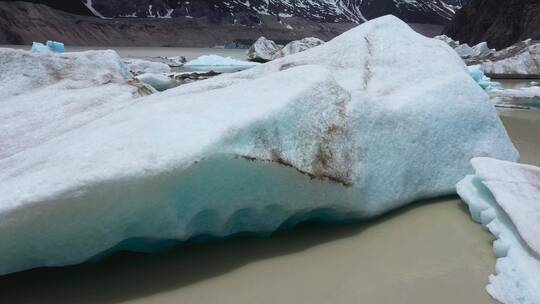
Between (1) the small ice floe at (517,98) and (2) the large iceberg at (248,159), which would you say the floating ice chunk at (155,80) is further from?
(2) the large iceberg at (248,159)

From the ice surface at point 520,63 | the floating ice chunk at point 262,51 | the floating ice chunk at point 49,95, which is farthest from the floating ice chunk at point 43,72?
the floating ice chunk at point 262,51

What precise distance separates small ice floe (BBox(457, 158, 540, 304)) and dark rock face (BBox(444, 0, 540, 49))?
20.4 m

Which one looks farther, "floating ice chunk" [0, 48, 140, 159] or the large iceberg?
"floating ice chunk" [0, 48, 140, 159]

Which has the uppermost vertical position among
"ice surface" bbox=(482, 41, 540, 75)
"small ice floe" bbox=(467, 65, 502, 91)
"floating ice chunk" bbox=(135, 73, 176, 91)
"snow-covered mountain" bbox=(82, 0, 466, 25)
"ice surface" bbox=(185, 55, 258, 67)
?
"small ice floe" bbox=(467, 65, 502, 91)

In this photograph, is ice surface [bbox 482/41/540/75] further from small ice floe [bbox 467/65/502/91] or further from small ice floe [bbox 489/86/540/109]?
small ice floe [bbox 489/86/540/109]

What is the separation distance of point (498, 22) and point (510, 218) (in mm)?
24883

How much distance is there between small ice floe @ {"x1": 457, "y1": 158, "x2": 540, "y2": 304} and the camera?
185 centimetres

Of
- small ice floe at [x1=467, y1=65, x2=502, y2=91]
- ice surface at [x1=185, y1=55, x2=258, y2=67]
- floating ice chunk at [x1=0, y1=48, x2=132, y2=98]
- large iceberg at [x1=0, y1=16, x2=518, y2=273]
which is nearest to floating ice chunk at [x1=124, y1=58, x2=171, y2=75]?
ice surface at [x1=185, y1=55, x2=258, y2=67]

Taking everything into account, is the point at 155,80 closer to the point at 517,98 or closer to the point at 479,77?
the point at 479,77

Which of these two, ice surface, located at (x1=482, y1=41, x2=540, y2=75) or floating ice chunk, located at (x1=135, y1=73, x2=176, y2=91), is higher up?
floating ice chunk, located at (x1=135, y1=73, x2=176, y2=91)

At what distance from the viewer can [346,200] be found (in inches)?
91.0

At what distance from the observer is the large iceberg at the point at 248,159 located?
70.6 inches

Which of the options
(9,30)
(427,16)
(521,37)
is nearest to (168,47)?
(9,30)

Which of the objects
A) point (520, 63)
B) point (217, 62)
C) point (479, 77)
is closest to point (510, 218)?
point (479, 77)
